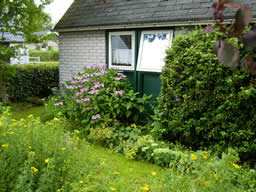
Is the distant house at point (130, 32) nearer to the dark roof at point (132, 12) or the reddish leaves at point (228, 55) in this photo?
the dark roof at point (132, 12)

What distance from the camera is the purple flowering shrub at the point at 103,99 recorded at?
21.4ft

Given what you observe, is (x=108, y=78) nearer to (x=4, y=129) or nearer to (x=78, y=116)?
(x=78, y=116)

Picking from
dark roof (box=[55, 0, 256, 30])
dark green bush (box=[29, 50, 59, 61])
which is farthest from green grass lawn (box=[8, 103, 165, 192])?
dark green bush (box=[29, 50, 59, 61])

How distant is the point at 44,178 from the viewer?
9.73 ft

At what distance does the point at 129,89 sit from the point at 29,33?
13.9ft

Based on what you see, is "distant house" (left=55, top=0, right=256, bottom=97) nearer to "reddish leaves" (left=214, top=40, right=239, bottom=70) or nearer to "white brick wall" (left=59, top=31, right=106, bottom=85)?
"white brick wall" (left=59, top=31, right=106, bottom=85)

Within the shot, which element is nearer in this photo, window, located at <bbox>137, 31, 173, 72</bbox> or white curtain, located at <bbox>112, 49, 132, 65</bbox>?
window, located at <bbox>137, 31, 173, 72</bbox>

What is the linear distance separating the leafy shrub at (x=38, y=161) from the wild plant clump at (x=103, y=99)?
2742 mm

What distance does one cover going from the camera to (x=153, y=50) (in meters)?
7.06

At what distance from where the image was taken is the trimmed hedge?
1024 cm

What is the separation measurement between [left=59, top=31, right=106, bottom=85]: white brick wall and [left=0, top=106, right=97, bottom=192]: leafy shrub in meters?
4.98

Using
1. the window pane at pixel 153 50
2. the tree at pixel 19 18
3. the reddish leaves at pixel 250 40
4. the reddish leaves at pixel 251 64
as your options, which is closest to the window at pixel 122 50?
the window pane at pixel 153 50

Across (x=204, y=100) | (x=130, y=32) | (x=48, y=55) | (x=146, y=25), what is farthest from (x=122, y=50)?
(x=48, y=55)

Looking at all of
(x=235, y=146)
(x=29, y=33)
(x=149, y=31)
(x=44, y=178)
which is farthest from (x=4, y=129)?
(x=29, y=33)
